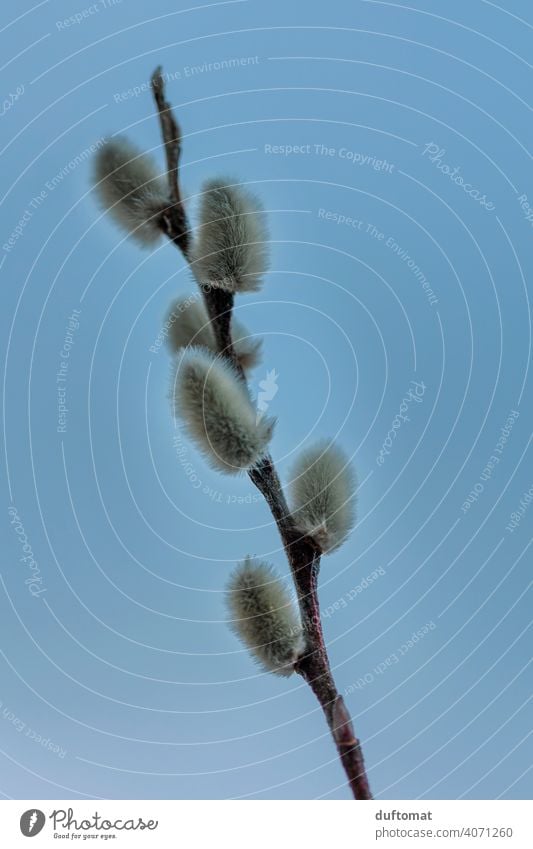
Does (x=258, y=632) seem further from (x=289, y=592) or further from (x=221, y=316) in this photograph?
(x=221, y=316)

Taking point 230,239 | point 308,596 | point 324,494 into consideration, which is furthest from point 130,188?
point 308,596

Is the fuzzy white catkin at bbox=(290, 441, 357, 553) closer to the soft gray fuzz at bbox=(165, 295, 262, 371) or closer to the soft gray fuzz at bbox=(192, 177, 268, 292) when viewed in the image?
the soft gray fuzz at bbox=(165, 295, 262, 371)

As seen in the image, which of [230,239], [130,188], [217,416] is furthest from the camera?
[130,188]
